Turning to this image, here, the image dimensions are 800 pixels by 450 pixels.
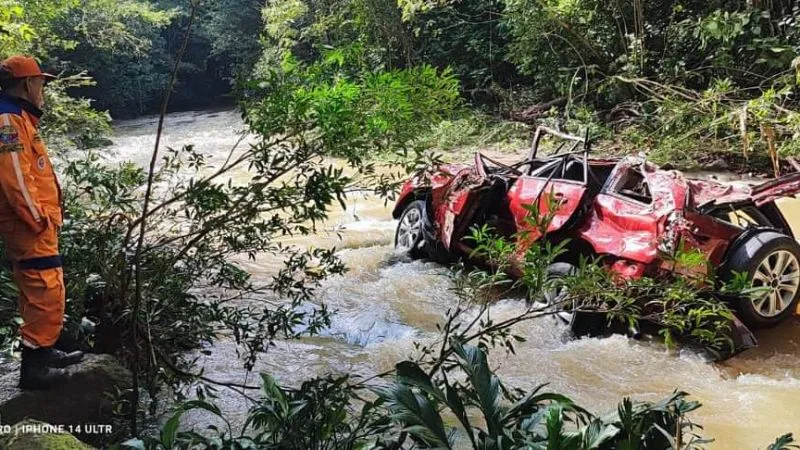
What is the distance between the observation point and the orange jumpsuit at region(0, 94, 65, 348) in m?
3.13

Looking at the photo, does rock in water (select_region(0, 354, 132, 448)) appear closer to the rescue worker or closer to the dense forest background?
the rescue worker

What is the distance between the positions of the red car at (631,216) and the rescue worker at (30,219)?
6.24ft

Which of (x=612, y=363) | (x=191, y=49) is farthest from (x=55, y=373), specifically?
(x=191, y=49)

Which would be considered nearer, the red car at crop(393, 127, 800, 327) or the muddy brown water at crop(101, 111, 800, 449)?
the muddy brown water at crop(101, 111, 800, 449)

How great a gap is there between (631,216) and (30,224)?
3968 millimetres

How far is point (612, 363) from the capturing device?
4672mm

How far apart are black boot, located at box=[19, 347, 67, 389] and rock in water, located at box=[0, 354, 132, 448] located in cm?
4

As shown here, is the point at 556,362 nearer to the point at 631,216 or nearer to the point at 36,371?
Result: the point at 631,216

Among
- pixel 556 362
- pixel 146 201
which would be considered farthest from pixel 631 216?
pixel 146 201

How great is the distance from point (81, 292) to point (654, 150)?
9588 millimetres

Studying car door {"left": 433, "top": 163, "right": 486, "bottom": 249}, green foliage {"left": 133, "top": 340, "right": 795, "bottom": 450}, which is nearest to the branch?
green foliage {"left": 133, "top": 340, "right": 795, "bottom": 450}

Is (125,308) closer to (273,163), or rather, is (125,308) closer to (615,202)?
(273,163)

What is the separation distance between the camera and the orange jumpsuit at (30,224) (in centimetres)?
313

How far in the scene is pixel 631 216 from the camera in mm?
4934
